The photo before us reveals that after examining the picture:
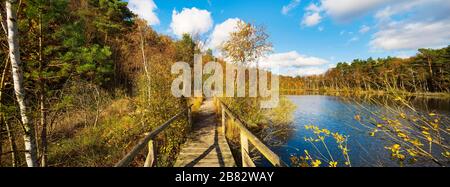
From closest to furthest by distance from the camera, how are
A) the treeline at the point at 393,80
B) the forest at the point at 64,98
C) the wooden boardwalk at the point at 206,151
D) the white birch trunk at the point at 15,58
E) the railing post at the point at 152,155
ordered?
the treeline at the point at 393,80 < the white birch trunk at the point at 15,58 < the railing post at the point at 152,155 < the forest at the point at 64,98 < the wooden boardwalk at the point at 206,151

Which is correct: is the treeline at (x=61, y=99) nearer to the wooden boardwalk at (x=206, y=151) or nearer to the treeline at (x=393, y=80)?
the wooden boardwalk at (x=206, y=151)

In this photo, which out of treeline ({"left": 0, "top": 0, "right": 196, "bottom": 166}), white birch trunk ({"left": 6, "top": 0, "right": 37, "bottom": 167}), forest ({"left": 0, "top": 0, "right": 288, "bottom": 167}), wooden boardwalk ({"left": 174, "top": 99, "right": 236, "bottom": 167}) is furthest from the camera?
wooden boardwalk ({"left": 174, "top": 99, "right": 236, "bottom": 167})

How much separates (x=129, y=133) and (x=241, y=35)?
6.78m

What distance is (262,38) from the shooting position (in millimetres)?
10969

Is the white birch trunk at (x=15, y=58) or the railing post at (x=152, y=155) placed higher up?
the white birch trunk at (x=15, y=58)

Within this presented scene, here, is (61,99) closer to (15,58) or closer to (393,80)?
(15,58)

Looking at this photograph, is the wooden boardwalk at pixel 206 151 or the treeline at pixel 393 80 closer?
the treeline at pixel 393 80

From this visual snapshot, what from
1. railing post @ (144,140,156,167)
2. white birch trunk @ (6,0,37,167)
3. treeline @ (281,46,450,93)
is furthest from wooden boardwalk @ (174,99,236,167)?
white birch trunk @ (6,0,37,167)

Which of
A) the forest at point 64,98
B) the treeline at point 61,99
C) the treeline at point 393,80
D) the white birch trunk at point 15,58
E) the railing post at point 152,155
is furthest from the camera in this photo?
the treeline at point 61,99

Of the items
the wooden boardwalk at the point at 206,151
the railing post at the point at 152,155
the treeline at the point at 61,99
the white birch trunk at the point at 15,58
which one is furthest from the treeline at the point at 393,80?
the white birch trunk at the point at 15,58

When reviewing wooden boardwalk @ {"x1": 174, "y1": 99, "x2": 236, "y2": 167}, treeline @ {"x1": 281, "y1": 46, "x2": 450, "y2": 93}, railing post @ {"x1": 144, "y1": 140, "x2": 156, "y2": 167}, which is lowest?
wooden boardwalk @ {"x1": 174, "y1": 99, "x2": 236, "y2": 167}

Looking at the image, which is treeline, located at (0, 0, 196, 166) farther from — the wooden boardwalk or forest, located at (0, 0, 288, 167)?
the wooden boardwalk
